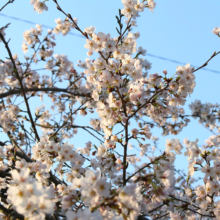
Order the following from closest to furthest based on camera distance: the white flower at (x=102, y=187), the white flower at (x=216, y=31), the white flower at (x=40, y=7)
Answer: the white flower at (x=102, y=187), the white flower at (x=216, y=31), the white flower at (x=40, y=7)

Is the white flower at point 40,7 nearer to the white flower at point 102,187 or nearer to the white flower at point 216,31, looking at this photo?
the white flower at point 216,31

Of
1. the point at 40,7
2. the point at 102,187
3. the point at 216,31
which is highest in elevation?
the point at 216,31

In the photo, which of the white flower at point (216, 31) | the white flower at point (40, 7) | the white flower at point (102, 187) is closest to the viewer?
the white flower at point (102, 187)

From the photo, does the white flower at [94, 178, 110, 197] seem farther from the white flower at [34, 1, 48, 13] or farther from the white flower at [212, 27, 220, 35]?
the white flower at [34, 1, 48, 13]

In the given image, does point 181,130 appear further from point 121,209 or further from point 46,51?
point 121,209

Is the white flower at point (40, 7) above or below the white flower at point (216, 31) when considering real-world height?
below

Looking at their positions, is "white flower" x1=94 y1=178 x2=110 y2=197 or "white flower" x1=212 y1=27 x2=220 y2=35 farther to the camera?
"white flower" x1=212 y1=27 x2=220 y2=35

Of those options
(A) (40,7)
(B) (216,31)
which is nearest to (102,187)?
(B) (216,31)

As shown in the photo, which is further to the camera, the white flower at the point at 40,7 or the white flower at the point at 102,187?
the white flower at the point at 40,7

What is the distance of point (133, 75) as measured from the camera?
247 centimetres

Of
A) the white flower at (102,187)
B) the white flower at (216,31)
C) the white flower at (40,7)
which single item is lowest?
the white flower at (102,187)

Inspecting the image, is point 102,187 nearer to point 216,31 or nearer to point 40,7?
point 216,31

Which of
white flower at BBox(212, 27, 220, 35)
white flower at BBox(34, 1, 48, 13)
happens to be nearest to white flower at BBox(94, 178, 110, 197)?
white flower at BBox(212, 27, 220, 35)

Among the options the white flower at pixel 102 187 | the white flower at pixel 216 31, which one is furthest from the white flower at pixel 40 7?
the white flower at pixel 102 187
